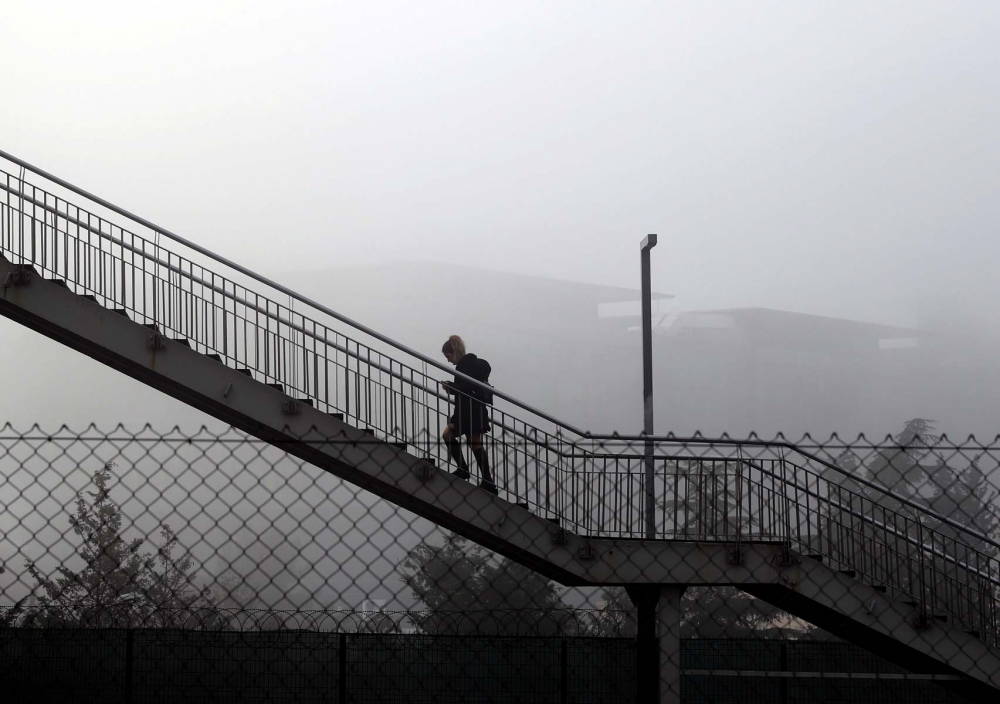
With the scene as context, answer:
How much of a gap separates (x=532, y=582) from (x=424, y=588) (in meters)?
3.30

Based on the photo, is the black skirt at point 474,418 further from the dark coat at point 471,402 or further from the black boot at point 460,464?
the black boot at point 460,464

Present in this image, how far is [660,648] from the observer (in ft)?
25.4

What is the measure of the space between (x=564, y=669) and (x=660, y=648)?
6.29ft

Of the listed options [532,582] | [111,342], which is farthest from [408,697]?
[532,582]

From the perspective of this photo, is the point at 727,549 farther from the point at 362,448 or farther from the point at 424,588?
the point at 424,588

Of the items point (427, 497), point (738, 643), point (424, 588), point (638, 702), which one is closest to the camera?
point (638, 702)

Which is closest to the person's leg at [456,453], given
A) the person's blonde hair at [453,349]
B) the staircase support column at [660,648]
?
the person's blonde hair at [453,349]

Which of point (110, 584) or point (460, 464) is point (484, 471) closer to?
point (460, 464)

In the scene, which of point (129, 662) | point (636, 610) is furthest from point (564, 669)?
point (129, 662)

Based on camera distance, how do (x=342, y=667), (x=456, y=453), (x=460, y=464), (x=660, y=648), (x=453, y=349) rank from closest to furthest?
(x=460, y=464) < (x=660, y=648) < (x=456, y=453) < (x=342, y=667) < (x=453, y=349)

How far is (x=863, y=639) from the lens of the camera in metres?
8.66

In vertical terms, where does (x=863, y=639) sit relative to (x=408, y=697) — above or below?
above

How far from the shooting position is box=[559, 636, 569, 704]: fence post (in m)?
9.30

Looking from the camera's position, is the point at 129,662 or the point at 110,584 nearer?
the point at 129,662
